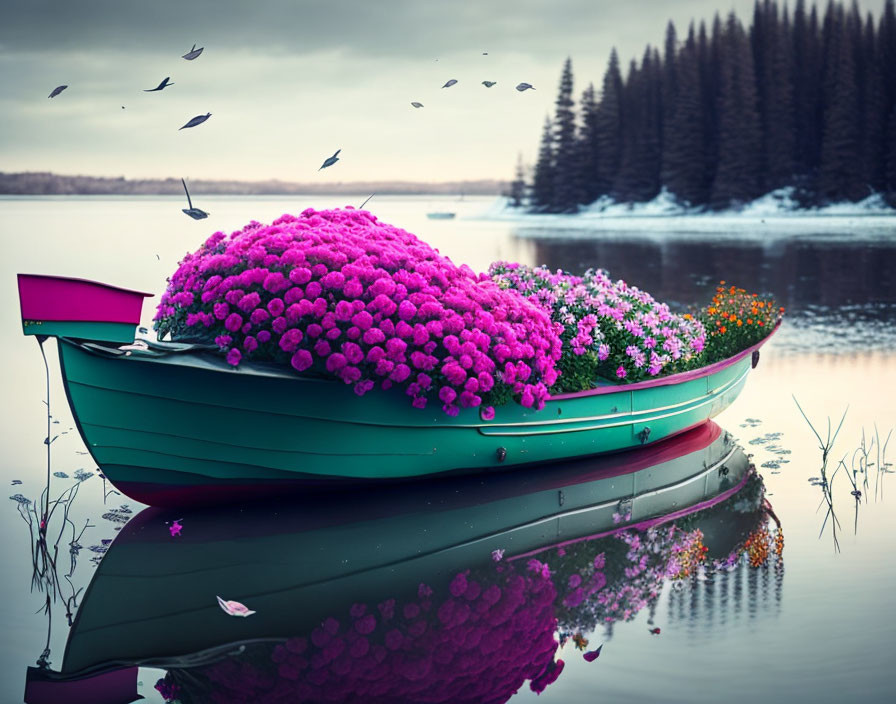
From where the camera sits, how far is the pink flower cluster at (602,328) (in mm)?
9125

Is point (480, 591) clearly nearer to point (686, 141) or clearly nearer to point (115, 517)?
point (115, 517)

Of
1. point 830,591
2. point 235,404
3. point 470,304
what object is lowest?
point 830,591

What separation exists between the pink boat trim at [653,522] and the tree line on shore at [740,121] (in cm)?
7475

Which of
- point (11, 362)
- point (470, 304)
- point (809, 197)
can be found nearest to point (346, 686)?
point (470, 304)

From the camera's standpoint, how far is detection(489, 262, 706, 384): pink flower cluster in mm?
9125

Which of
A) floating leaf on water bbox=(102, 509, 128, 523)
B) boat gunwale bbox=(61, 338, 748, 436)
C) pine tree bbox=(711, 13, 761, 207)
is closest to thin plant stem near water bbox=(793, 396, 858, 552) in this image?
boat gunwale bbox=(61, 338, 748, 436)

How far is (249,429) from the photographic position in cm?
735

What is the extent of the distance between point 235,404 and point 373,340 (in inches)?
43.8

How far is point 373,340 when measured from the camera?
24.5 feet

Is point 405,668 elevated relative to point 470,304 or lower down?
lower down

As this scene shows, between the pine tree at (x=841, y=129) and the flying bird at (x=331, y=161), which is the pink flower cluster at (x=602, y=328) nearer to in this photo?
the flying bird at (x=331, y=161)

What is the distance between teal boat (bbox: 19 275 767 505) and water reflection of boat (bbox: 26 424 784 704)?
1.13ft

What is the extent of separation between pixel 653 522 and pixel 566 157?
86.8 m

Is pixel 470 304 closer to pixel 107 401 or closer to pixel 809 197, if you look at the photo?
pixel 107 401
